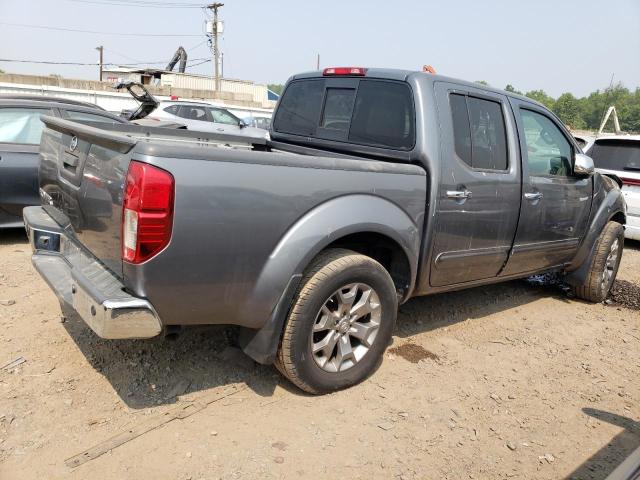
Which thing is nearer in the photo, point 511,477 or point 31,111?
point 511,477

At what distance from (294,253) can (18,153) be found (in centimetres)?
432

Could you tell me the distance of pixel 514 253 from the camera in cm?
411

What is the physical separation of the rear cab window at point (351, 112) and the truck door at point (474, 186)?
254 millimetres

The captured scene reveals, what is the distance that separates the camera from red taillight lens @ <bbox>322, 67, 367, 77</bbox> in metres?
3.82

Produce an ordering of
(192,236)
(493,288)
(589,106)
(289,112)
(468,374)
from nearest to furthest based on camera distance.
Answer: (192,236)
(468,374)
(289,112)
(493,288)
(589,106)

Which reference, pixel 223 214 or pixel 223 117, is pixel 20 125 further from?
pixel 223 117

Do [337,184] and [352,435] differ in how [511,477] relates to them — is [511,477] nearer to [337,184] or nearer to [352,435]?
[352,435]

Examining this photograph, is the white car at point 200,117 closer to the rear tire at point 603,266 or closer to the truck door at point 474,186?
the rear tire at point 603,266

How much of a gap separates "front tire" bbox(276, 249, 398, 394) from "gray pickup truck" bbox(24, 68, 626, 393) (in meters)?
0.01

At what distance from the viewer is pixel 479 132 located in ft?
12.2

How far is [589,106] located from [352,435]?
2727 inches

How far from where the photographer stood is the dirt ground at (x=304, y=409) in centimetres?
248

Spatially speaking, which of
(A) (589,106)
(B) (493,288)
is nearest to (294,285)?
(B) (493,288)

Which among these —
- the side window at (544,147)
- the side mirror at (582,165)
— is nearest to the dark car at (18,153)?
the side window at (544,147)
